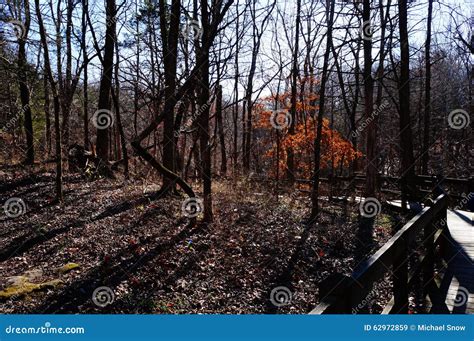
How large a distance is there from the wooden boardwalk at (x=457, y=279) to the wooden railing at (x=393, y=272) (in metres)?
0.23

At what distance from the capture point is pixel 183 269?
20.2ft

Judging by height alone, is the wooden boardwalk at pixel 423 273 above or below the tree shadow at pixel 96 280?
above

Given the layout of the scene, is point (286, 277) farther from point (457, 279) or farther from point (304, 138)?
point (304, 138)

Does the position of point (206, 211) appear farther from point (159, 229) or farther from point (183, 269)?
point (183, 269)

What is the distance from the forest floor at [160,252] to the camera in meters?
5.07

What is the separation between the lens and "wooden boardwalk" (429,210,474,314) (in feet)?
14.1

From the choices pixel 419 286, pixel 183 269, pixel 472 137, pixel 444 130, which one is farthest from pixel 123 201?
pixel 444 130

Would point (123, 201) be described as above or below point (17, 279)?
above

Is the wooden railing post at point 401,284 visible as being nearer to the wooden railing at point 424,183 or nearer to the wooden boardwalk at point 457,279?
the wooden boardwalk at point 457,279

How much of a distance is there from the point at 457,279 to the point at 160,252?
16.1 ft

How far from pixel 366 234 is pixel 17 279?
7338 mm

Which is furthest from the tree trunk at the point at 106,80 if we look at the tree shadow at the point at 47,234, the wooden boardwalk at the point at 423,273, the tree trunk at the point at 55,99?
the wooden boardwalk at the point at 423,273

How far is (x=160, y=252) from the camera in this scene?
22.0 feet

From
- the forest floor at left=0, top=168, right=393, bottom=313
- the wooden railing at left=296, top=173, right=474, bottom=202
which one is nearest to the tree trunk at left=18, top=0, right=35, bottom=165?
the forest floor at left=0, top=168, right=393, bottom=313
